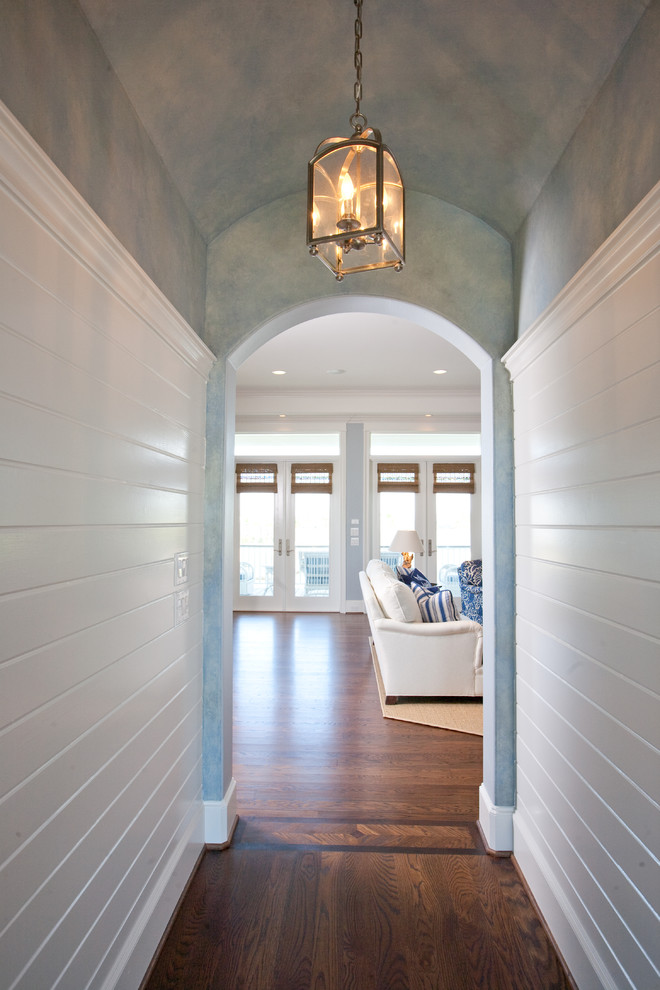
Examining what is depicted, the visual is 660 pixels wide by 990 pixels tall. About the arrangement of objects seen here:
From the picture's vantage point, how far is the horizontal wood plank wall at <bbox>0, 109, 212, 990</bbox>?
44.3 inches

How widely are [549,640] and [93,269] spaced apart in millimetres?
1818

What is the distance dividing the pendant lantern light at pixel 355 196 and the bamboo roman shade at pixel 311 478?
6808mm

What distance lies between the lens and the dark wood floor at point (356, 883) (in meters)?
1.83

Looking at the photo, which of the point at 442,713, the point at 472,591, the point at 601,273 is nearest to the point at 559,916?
the point at 601,273

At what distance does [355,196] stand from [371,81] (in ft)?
2.68

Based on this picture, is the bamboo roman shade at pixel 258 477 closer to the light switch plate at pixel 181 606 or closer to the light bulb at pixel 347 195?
the light switch plate at pixel 181 606

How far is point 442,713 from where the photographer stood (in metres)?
4.21

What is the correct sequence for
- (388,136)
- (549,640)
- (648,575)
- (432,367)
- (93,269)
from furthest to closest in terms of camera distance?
(432,367), (388,136), (549,640), (93,269), (648,575)

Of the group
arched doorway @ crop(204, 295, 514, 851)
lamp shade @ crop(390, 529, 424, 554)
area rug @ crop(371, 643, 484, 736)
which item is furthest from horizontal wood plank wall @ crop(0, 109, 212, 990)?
lamp shade @ crop(390, 529, 424, 554)

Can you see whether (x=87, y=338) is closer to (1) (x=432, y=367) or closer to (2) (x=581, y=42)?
(2) (x=581, y=42)

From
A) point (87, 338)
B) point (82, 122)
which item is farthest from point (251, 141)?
point (87, 338)

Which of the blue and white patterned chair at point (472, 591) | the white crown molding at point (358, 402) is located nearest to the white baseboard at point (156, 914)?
the blue and white patterned chair at point (472, 591)

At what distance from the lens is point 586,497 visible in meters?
1.71

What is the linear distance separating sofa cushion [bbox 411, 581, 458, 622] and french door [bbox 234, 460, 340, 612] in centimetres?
369
